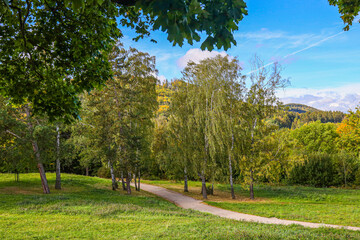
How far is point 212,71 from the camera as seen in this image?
1748 cm

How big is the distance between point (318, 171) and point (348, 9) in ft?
90.4

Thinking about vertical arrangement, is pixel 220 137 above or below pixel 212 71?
below

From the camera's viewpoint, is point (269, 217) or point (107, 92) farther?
point (107, 92)

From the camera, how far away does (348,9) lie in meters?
4.73

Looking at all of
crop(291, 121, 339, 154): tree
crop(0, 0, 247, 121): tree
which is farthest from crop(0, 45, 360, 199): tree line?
crop(291, 121, 339, 154): tree

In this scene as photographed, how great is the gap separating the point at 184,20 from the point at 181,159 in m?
16.2

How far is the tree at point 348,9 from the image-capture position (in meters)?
4.65

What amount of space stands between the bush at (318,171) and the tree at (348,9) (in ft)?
84.4

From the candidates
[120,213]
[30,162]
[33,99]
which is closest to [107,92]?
[30,162]

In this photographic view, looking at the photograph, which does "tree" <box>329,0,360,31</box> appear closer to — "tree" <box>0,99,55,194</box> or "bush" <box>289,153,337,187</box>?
"tree" <box>0,99,55,194</box>

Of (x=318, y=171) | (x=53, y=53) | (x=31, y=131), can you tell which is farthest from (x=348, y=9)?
(x=318, y=171)

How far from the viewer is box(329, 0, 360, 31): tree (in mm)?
4652

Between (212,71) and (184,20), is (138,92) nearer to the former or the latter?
(212,71)

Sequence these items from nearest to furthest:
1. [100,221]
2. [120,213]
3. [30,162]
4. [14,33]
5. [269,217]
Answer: [14,33], [100,221], [120,213], [269,217], [30,162]
